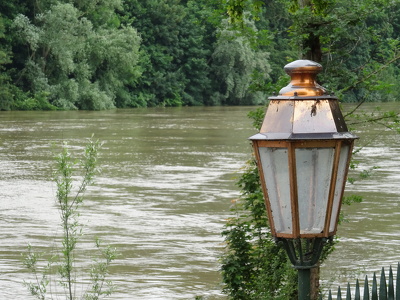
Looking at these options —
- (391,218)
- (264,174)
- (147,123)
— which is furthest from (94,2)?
(264,174)

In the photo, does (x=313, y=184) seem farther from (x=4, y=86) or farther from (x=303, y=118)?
(x=4, y=86)

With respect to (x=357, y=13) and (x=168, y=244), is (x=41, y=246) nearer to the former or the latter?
(x=168, y=244)

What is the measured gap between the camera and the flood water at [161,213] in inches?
454

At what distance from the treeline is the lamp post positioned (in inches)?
143

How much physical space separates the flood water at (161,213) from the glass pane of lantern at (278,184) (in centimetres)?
482

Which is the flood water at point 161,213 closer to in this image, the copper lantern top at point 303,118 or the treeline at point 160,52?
the treeline at point 160,52

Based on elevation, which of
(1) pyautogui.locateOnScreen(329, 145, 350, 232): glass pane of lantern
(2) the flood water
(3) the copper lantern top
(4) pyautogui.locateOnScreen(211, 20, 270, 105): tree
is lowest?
(4) pyautogui.locateOnScreen(211, 20, 270, 105): tree

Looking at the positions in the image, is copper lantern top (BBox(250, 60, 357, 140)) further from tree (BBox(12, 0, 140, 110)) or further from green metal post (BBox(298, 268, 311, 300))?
tree (BBox(12, 0, 140, 110))

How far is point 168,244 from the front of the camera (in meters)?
13.5

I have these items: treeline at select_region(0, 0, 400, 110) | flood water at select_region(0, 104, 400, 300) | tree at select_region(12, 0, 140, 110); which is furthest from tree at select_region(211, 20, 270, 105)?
flood water at select_region(0, 104, 400, 300)

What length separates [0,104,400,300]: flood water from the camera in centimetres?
1153

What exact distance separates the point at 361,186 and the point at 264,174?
16893 millimetres

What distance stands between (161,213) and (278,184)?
12915 millimetres

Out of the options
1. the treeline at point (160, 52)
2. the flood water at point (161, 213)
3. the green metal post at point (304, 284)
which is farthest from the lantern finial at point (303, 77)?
the flood water at point (161, 213)
